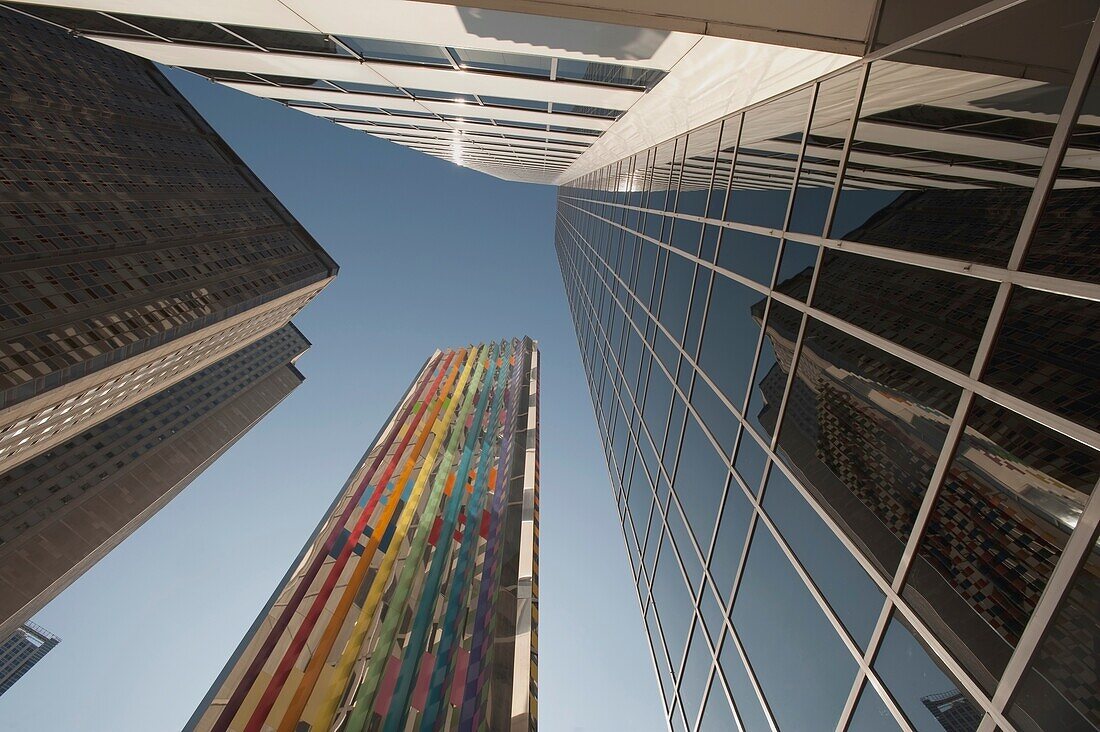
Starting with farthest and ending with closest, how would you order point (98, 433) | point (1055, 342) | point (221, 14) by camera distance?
point (98, 433)
point (221, 14)
point (1055, 342)

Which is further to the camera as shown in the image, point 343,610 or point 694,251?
point 343,610

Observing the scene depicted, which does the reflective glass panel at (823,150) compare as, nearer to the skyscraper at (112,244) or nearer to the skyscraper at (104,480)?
the skyscraper at (112,244)

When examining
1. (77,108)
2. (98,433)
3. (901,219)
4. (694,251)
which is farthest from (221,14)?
(98,433)

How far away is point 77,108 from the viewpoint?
120125 millimetres

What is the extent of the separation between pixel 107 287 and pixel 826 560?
121973mm

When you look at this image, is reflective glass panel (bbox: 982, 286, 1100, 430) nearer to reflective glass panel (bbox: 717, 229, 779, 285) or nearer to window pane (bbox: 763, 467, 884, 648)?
window pane (bbox: 763, 467, 884, 648)

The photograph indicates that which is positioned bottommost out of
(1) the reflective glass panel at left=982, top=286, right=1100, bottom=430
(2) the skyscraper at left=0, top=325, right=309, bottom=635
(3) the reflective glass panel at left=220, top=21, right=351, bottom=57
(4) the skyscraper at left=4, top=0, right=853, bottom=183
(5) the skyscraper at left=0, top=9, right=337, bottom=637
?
(2) the skyscraper at left=0, top=325, right=309, bottom=635

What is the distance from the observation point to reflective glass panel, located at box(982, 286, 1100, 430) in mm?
4312

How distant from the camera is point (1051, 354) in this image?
179 inches

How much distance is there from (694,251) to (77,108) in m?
168

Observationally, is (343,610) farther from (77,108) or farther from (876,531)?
(77,108)

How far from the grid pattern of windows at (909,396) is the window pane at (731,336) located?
0.23 feet

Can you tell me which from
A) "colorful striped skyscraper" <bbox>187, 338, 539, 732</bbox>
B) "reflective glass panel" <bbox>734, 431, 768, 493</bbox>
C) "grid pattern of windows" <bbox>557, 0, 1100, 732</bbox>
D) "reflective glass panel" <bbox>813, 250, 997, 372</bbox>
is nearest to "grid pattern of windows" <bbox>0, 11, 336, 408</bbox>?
"colorful striped skyscraper" <bbox>187, 338, 539, 732</bbox>

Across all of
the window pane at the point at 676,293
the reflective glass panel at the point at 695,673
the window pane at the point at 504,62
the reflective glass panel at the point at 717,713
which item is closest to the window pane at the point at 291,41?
the window pane at the point at 504,62
